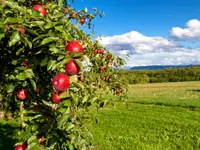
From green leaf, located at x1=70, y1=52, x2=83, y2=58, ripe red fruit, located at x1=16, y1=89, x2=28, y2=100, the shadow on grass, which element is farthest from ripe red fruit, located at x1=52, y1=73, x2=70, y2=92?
the shadow on grass

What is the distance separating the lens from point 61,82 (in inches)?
63.7

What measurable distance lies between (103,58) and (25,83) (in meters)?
3.01

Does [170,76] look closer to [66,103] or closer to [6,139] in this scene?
[6,139]

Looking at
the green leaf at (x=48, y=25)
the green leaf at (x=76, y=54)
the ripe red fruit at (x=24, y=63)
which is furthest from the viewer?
the ripe red fruit at (x=24, y=63)

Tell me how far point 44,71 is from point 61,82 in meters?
0.50

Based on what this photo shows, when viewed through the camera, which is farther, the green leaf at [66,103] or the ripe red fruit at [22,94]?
the ripe red fruit at [22,94]

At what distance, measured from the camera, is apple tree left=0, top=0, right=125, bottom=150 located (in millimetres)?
1625

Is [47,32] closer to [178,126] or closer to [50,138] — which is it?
[50,138]

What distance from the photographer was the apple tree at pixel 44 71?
5.33 ft

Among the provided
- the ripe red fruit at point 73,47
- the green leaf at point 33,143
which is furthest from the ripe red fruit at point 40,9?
the green leaf at point 33,143

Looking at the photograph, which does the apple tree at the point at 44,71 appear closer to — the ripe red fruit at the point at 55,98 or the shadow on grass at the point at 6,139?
the ripe red fruit at the point at 55,98

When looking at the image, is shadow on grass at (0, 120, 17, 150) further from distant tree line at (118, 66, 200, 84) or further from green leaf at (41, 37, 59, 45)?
distant tree line at (118, 66, 200, 84)

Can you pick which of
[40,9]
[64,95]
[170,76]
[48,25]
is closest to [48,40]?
[48,25]

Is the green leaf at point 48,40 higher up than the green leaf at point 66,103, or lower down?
higher up
